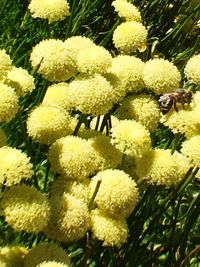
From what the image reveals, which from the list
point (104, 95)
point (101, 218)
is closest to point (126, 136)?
point (104, 95)

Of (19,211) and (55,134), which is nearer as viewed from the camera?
(19,211)

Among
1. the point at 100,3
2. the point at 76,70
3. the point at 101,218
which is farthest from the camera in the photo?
the point at 100,3

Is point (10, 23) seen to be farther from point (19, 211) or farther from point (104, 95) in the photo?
point (19, 211)

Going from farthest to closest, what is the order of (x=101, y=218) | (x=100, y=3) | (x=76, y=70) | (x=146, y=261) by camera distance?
1. (x=100, y=3)
2. (x=146, y=261)
3. (x=76, y=70)
4. (x=101, y=218)

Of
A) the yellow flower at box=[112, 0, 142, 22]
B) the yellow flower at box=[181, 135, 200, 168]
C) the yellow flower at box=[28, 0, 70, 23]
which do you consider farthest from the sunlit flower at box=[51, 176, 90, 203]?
the yellow flower at box=[112, 0, 142, 22]

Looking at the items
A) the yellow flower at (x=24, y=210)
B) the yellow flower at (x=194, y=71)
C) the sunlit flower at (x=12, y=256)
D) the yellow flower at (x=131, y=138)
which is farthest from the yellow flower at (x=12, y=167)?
the yellow flower at (x=194, y=71)

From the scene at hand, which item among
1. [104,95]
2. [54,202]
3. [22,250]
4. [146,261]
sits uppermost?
[104,95]

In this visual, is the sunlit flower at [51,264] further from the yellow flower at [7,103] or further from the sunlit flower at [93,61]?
the sunlit flower at [93,61]
